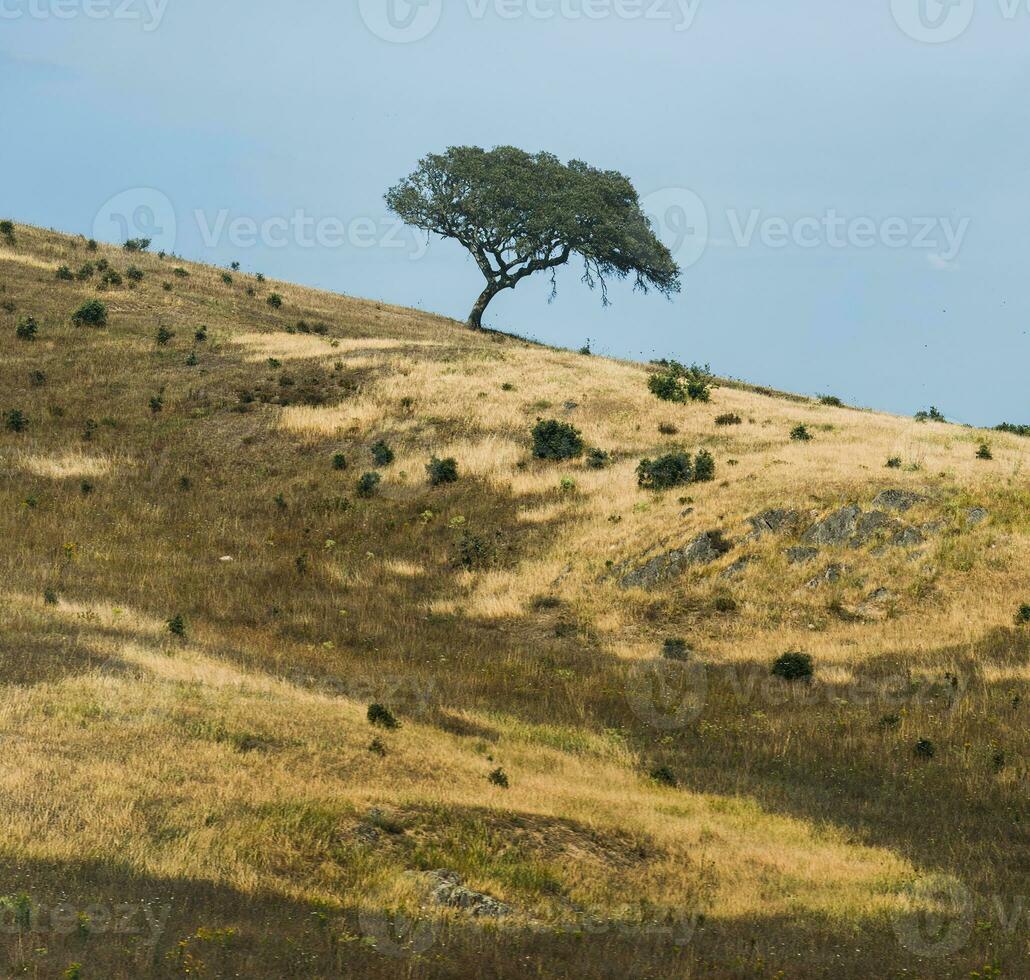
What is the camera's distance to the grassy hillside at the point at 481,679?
14.1m

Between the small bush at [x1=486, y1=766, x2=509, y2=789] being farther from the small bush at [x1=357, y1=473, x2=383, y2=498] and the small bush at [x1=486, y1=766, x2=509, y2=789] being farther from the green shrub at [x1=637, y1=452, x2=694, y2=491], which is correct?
the small bush at [x1=357, y1=473, x2=383, y2=498]

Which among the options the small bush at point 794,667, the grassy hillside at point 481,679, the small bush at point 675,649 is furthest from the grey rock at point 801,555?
the small bush at point 794,667

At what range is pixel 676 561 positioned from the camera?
123 feet

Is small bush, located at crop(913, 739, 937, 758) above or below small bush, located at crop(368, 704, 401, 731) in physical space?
above

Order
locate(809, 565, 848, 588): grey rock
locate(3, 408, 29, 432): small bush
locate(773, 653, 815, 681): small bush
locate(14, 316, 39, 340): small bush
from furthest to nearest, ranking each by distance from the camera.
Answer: locate(14, 316, 39, 340): small bush, locate(3, 408, 29, 432): small bush, locate(809, 565, 848, 588): grey rock, locate(773, 653, 815, 681): small bush

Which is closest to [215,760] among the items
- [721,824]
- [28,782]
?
[28,782]

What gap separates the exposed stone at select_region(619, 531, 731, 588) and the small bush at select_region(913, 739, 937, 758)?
13.0m

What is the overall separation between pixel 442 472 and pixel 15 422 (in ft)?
65.2

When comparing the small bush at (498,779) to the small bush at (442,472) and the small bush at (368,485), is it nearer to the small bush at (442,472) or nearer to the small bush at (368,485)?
the small bush at (368,485)

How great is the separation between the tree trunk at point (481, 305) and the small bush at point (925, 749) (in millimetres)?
66713

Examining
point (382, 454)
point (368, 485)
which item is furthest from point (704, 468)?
point (382, 454)

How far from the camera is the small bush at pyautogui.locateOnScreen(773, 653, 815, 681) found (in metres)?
29.5

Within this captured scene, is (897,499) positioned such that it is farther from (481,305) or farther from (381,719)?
(481,305)

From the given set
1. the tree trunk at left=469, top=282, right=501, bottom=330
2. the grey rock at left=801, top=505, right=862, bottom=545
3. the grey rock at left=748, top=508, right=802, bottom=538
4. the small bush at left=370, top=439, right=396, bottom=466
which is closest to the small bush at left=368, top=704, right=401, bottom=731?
the grey rock at left=748, top=508, right=802, bottom=538
